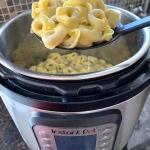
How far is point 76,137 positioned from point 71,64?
0.99 feet

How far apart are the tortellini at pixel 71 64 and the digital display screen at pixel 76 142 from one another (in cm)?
25

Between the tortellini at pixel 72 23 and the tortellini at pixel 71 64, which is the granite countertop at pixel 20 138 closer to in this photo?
the tortellini at pixel 71 64

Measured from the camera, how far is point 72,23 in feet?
1.64

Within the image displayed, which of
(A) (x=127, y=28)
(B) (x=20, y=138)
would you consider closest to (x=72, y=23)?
(A) (x=127, y=28)

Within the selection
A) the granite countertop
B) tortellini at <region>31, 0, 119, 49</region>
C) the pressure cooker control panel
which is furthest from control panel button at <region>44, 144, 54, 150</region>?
tortellini at <region>31, 0, 119, 49</region>

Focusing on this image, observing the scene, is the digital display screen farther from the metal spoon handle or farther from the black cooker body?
the metal spoon handle

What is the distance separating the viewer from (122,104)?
449mm

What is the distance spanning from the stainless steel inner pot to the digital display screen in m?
0.17

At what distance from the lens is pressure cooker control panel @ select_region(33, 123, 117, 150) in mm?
467

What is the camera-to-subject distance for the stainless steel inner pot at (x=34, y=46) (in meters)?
0.46

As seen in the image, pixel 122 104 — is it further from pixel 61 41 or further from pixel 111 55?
pixel 111 55

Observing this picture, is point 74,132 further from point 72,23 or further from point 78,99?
point 72,23

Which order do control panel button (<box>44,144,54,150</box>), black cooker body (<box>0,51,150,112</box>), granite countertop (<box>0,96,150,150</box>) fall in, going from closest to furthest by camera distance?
black cooker body (<box>0,51,150,112</box>) → control panel button (<box>44,144,54,150</box>) → granite countertop (<box>0,96,150,150</box>)

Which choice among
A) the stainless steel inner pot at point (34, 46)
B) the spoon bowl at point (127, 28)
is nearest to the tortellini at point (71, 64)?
the stainless steel inner pot at point (34, 46)
